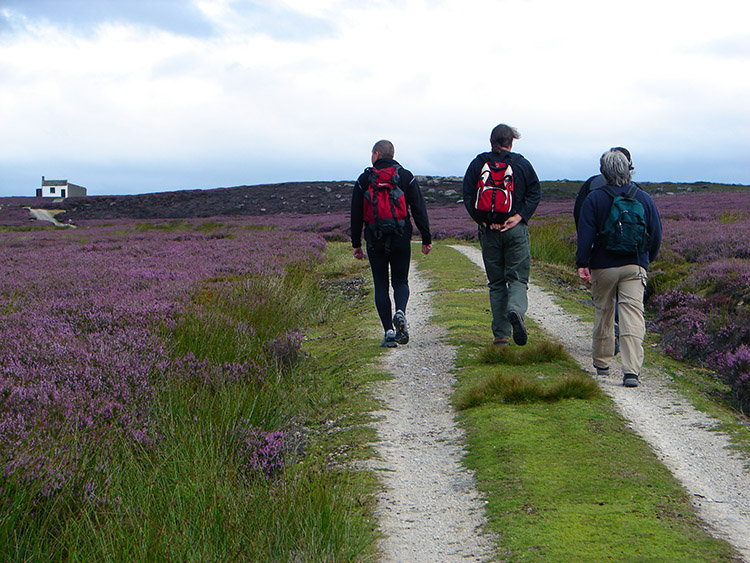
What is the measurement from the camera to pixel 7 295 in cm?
1055

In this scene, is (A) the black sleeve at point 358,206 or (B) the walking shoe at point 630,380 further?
(A) the black sleeve at point 358,206

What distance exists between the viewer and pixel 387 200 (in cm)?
839

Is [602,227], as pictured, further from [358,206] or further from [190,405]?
[190,405]

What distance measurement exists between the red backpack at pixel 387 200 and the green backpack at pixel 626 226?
2.31 meters

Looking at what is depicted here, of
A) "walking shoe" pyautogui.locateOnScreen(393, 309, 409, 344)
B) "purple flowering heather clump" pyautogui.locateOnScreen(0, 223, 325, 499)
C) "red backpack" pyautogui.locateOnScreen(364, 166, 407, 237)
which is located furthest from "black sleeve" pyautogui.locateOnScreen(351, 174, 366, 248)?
"purple flowering heather clump" pyautogui.locateOnScreen(0, 223, 325, 499)

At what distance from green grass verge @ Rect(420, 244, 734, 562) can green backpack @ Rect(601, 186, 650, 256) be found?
4.66ft

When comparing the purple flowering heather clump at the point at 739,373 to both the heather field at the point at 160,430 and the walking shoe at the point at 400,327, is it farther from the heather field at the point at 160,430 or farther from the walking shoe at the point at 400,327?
the heather field at the point at 160,430

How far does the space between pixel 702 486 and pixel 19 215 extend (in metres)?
63.4

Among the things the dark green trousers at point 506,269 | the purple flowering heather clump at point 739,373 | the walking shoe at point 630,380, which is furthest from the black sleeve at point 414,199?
the purple flowering heather clump at point 739,373

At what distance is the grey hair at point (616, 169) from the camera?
733 cm

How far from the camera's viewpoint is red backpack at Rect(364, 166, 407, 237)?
8.39m

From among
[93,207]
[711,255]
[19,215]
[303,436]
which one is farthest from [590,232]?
[93,207]

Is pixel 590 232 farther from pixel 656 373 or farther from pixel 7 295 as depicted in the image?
pixel 7 295

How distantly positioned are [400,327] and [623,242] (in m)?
3.05
